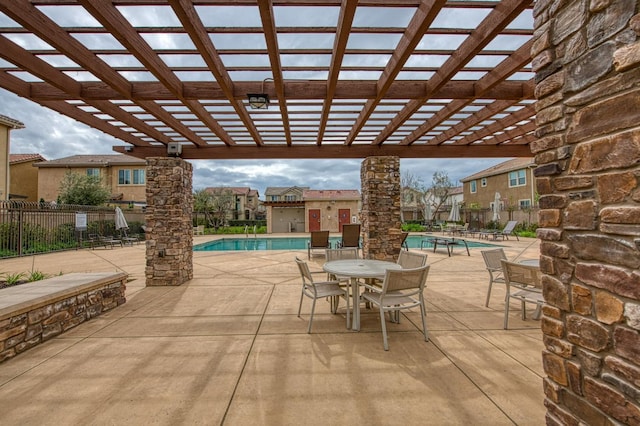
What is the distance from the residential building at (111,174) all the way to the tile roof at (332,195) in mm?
12272

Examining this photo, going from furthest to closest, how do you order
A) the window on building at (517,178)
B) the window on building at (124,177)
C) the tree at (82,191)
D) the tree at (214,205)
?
the tree at (214,205)
the window on building at (124,177)
the window on building at (517,178)
the tree at (82,191)

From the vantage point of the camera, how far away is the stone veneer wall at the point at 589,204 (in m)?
1.13

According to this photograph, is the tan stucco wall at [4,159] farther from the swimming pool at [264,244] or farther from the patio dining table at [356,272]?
the patio dining table at [356,272]

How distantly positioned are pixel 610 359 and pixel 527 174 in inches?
904

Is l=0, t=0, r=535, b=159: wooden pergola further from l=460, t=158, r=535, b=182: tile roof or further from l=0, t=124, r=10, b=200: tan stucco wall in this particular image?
l=460, t=158, r=535, b=182: tile roof

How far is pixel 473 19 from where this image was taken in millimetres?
2617

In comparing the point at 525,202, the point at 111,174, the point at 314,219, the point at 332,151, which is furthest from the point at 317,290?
the point at 111,174

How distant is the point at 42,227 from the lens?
10.9 metres

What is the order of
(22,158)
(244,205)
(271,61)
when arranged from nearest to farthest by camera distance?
1. (271,61)
2. (22,158)
3. (244,205)

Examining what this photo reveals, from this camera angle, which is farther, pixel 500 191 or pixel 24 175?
pixel 500 191

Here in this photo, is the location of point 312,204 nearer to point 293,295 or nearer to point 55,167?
point 293,295

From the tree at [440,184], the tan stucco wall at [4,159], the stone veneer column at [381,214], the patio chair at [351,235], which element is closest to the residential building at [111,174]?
the tan stucco wall at [4,159]

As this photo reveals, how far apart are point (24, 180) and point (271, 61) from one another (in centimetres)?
2657

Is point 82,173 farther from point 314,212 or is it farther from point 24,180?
point 314,212
